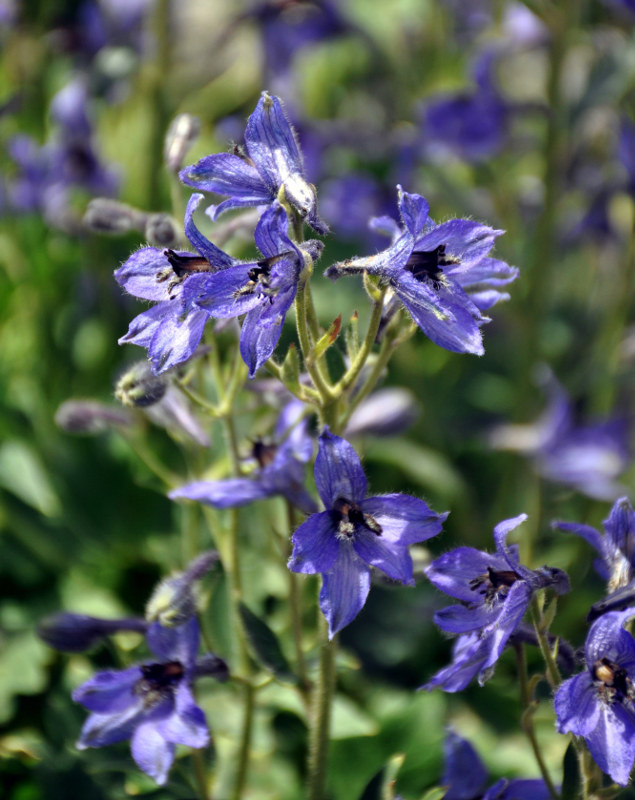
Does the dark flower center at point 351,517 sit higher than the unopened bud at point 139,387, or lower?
lower

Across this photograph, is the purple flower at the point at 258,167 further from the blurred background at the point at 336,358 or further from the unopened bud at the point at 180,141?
the blurred background at the point at 336,358

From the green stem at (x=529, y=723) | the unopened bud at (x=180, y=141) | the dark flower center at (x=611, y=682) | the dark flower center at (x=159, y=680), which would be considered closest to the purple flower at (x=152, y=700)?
the dark flower center at (x=159, y=680)

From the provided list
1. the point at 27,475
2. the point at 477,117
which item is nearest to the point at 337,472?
the point at 27,475

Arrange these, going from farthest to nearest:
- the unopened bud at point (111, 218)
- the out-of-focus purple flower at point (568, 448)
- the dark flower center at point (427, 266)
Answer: the out-of-focus purple flower at point (568, 448) → the unopened bud at point (111, 218) → the dark flower center at point (427, 266)

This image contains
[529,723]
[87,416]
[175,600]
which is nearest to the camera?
[529,723]

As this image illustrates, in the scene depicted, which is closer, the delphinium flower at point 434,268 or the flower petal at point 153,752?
the delphinium flower at point 434,268

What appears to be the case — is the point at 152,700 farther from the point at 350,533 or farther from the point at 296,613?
the point at 350,533
